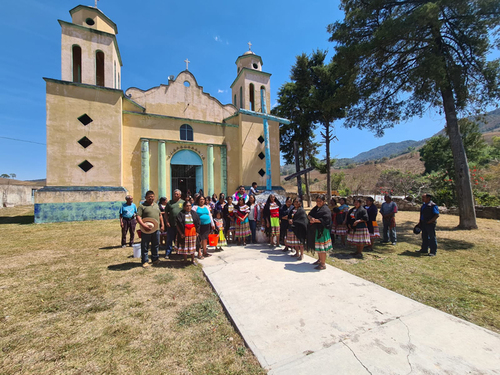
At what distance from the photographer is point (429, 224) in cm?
610

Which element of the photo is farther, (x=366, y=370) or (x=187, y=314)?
(x=187, y=314)

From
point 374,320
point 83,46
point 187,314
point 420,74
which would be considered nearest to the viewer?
point 374,320

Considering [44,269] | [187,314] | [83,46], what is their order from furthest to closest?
[83,46], [44,269], [187,314]

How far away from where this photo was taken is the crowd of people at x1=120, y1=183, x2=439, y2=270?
5.07m

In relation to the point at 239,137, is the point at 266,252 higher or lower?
lower

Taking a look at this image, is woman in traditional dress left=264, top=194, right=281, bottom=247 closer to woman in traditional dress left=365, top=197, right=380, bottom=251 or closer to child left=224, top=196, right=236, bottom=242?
child left=224, top=196, right=236, bottom=242

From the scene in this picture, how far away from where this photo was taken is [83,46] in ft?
42.0

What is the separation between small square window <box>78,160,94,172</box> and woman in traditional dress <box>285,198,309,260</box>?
12.3 meters

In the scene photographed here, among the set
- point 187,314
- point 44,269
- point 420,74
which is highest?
point 420,74

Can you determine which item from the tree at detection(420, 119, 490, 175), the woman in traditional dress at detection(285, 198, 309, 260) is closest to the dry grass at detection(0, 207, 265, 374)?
the woman in traditional dress at detection(285, 198, 309, 260)

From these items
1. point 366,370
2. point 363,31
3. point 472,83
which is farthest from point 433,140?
point 366,370

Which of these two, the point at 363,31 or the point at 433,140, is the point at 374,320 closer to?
the point at 363,31

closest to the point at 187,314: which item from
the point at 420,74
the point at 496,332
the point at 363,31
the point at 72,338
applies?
the point at 72,338

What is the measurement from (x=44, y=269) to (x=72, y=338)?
336 cm
